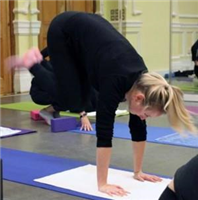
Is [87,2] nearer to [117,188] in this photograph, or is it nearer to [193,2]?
[193,2]

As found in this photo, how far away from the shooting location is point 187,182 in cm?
132

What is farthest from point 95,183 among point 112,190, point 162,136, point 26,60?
point 162,136

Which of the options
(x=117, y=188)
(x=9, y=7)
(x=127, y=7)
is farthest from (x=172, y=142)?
(x=127, y=7)

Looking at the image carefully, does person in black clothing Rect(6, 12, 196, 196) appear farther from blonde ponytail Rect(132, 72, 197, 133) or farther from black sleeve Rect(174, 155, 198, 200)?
black sleeve Rect(174, 155, 198, 200)

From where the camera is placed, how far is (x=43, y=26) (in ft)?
22.9

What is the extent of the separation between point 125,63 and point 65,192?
712 mm

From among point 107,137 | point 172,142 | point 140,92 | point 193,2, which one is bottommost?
point 172,142

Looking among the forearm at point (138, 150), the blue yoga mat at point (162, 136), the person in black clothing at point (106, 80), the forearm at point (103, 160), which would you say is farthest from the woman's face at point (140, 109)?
the blue yoga mat at point (162, 136)

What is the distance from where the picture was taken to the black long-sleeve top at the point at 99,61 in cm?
211

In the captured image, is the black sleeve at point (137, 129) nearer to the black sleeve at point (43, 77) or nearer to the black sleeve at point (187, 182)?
the black sleeve at point (43, 77)

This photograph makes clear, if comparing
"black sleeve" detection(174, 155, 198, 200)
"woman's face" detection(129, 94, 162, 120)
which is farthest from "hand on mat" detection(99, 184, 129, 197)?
"black sleeve" detection(174, 155, 198, 200)

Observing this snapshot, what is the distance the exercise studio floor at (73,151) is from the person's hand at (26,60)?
0.66 metres

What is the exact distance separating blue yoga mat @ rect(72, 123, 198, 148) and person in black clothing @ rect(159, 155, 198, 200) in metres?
2.02

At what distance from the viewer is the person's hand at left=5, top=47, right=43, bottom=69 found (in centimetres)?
272
